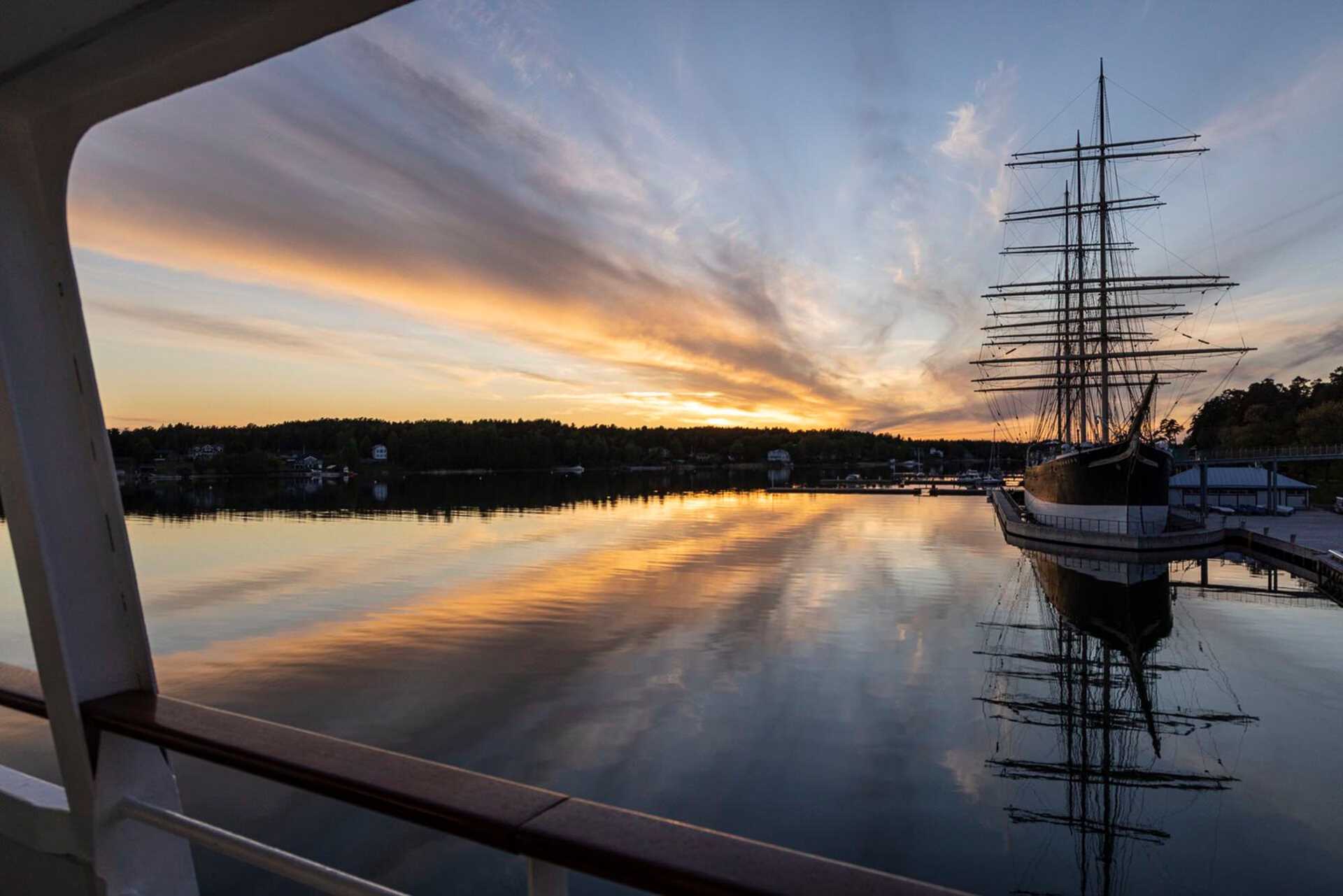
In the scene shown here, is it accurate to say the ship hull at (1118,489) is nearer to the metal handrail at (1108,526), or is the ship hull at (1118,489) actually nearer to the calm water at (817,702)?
the metal handrail at (1108,526)

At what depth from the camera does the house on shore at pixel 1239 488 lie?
4853 centimetres

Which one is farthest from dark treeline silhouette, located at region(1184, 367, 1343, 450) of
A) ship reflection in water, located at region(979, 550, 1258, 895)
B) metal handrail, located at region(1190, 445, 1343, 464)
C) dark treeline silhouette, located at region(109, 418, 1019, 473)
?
dark treeline silhouette, located at region(109, 418, 1019, 473)

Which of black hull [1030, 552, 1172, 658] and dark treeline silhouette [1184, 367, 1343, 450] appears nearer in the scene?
black hull [1030, 552, 1172, 658]

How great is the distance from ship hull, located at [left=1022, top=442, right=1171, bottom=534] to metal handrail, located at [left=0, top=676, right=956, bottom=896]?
3976 cm

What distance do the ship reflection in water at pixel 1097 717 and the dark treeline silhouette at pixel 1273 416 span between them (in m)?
60.7

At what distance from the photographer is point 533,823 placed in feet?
3.94

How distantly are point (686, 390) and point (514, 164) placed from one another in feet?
255

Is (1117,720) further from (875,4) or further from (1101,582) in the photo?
(1101,582)

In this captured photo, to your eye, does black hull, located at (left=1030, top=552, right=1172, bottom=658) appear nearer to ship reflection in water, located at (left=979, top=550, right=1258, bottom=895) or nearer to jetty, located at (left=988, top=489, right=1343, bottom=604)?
ship reflection in water, located at (left=979, top=550, right=1258, bottom=895)

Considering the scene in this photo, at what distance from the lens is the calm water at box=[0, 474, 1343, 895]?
1000 centimetres

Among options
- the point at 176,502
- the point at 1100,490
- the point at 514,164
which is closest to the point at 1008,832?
the point at 514,164

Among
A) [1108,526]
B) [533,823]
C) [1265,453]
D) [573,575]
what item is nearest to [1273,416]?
[1265,453]

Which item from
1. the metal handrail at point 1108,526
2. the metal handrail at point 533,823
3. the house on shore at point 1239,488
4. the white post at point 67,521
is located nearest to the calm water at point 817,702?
the metal handrail at point 1108,526

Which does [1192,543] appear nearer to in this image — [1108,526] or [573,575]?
[1108,526]
